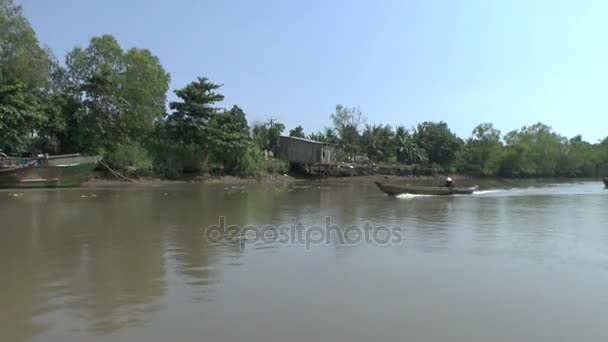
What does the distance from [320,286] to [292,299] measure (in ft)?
2.85

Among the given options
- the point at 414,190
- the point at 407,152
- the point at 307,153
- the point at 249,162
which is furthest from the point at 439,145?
the point at 414,190

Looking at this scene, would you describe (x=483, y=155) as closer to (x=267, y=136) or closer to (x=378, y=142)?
(x=378, y=142)

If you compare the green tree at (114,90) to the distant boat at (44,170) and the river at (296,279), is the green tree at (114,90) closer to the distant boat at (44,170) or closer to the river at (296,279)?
the distant boat at (44,170)

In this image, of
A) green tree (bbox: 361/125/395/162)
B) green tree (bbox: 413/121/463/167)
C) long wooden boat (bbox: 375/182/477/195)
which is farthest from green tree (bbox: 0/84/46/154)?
green tree (bbox: 413/121/463/167)

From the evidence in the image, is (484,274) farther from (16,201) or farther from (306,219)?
(16,201)

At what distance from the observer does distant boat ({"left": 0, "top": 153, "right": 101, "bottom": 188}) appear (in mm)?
25875

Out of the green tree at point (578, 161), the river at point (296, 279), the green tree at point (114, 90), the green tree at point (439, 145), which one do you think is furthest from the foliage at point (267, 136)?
the green tree at point (578, 161)

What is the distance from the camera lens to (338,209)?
20.3 m

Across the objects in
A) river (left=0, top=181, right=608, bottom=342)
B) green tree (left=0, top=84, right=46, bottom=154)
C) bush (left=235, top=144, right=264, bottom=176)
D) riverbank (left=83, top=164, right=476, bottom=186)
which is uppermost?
green tree (left=0, top=84, right=46, bottom=154)

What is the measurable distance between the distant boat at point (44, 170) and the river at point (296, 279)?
1162cm

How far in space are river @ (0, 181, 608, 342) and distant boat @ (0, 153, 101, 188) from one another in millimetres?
11620

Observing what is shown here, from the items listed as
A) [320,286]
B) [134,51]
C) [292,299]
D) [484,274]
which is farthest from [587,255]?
[134,51]

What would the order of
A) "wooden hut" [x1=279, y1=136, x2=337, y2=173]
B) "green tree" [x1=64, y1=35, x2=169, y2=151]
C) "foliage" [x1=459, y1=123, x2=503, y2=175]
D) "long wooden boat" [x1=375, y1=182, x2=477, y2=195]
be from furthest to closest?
"foliage" [x1=459, y1=123, x2=503, y2=175] < "wooden hut" [x1=279, y1=136, x2=337, y2=173] < "green tree" [x1=64, y1=35, x2=169, y2=151] < "long wooden boat" [x1=375, y1=182, x2=477, y2=195]

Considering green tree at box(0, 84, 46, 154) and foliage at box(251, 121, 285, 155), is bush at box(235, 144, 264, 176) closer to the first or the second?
foliage at box(251, 121, 285, 155)
